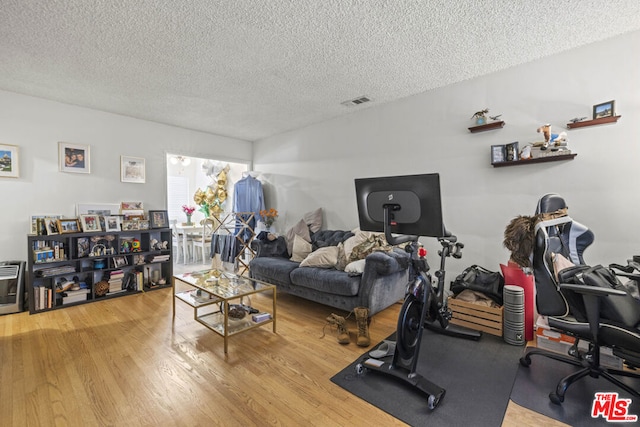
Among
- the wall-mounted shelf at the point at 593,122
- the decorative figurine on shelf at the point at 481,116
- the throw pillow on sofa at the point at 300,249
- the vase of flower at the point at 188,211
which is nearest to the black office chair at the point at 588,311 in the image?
the wall-mounted shelf at the point at 593,122

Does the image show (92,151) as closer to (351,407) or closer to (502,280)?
(351,407)

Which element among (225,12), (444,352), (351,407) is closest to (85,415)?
(351,407)

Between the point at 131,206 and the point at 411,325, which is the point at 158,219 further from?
the point at 411,325

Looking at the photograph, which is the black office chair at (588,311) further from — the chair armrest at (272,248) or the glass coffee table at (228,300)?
the chair armrest at (272,248)

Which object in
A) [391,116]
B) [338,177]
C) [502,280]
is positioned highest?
[391,116]

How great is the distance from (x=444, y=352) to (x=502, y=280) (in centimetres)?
99

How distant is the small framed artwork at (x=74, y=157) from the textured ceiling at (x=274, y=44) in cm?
60

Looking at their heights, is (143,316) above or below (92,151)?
below

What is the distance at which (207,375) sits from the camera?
193 cm

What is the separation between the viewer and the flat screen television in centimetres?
162

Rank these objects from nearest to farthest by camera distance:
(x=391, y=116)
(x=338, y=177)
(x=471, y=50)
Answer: (x=471, y=50) < (x=391, y=116) < (x=338, y=177)

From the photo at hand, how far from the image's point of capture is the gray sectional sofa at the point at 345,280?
264 cm

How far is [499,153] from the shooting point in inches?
110

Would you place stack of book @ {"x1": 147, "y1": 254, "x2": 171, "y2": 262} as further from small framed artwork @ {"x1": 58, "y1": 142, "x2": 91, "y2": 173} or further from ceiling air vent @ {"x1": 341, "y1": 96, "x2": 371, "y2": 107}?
ceiling air vent @ {"x1": 341, "y1": 96, "x2": 371, "y2": 107}
